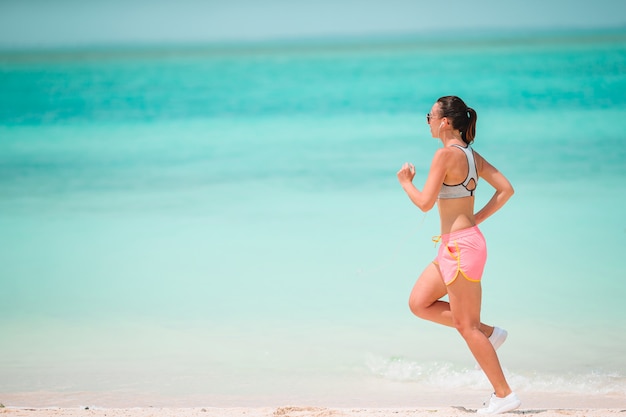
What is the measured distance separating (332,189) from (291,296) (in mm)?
3970

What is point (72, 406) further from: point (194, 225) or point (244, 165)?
point (244, 165)

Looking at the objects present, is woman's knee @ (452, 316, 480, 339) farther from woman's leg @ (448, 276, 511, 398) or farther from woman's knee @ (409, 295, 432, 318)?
woman's knee @ (409, 295, 432, 318)

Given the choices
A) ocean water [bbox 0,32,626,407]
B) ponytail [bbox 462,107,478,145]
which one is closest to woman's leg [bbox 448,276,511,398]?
ponytail [bbox 462,107,478,145]

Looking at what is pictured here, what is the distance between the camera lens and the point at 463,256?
11.1 feet

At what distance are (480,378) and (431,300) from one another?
3.29 feet

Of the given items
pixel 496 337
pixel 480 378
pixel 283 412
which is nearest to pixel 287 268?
pixel 480 378

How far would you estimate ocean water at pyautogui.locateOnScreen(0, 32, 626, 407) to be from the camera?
14.9 ft

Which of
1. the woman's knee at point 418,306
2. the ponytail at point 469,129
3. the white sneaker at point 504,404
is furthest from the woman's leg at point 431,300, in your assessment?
the ponytail at point 469,129

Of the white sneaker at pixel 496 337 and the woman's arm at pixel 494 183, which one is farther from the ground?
the woman's arm at pixel 494 183

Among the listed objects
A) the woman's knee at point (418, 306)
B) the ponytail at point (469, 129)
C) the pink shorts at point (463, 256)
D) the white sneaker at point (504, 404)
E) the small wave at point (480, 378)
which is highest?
the ponytail at point (469, 129)

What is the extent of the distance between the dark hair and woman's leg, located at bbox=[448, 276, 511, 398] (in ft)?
2.04

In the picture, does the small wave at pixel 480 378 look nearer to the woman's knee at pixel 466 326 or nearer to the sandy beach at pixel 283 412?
the sandy beach at pixel 283 412

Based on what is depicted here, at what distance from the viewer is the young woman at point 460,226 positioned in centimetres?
338

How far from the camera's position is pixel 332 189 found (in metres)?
9.73
